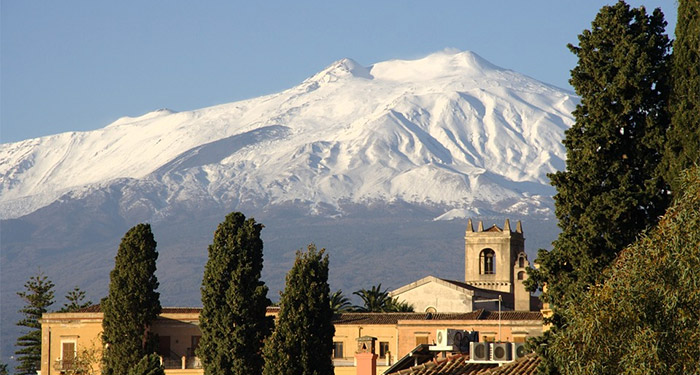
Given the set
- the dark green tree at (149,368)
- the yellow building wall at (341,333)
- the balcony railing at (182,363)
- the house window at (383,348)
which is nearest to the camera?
the dark green tree at (149,368)

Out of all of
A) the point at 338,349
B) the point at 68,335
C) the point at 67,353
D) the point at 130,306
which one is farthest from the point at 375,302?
the point at 130,306

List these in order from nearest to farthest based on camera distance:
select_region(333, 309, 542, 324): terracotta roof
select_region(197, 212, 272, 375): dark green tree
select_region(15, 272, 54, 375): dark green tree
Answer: select_region(197, 212, 272, 375): dark green tree, select_region(333, 309, 542, 324): terracotta roof, select_region(15, 272, 54, 375): dark green tree

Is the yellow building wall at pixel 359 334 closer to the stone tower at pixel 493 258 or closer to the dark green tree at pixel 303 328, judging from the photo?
the dark green tree at pixel 303 328

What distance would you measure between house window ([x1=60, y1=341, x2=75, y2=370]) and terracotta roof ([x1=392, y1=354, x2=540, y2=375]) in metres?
43.8

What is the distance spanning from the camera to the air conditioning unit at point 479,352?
41.2 meters

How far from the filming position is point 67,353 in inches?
3307

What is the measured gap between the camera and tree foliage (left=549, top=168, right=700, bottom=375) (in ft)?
88.7

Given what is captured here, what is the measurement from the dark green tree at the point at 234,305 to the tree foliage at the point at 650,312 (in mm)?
36848

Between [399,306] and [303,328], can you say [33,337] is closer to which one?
[399,306]

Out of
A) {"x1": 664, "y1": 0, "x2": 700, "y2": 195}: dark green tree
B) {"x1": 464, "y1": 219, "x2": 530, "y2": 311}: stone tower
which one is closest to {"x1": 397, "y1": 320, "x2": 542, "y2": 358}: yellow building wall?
{"x1": 664, "y1": 0, "x2": 700, "y2": 195}: dark green tree

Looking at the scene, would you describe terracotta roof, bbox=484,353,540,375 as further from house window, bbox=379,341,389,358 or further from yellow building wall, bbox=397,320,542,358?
house window, bbox=379,341,389,358

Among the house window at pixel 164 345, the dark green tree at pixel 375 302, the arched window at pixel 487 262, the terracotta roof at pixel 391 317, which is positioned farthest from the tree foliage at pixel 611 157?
the arched window at pixel 487 262

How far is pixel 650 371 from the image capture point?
2675 cm

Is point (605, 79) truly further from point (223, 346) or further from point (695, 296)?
point (223, 346)
